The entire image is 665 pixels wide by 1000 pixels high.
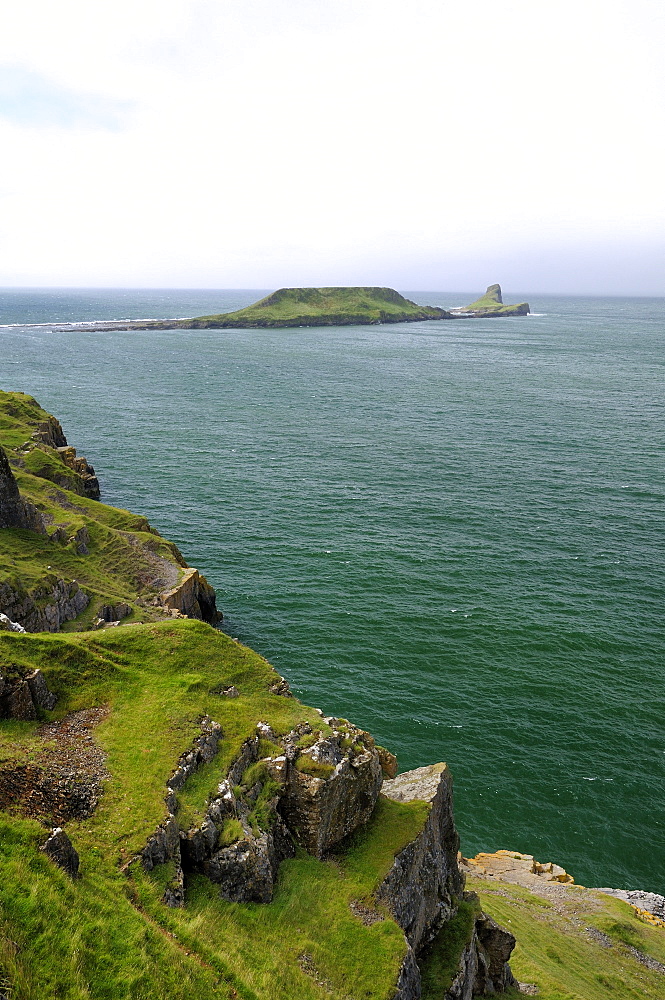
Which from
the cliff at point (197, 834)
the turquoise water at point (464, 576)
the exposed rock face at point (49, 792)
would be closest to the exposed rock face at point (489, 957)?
the cliff at point (197, 834)

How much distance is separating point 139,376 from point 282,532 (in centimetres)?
11848

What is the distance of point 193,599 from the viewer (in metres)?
53.6

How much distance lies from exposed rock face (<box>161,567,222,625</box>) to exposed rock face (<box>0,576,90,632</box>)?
23.7 feet

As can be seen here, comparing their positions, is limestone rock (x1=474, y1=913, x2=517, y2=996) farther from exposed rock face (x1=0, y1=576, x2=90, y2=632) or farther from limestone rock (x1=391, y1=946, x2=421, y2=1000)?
exposed rock face (x1=0, y1=576, x2=90, y2=632)

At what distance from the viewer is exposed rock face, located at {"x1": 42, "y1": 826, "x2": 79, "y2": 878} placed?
58.6 feet

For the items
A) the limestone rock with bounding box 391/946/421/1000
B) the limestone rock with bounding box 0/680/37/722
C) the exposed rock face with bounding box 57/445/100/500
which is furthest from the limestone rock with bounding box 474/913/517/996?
the exposed rock face with bounding box 57/445/100/500

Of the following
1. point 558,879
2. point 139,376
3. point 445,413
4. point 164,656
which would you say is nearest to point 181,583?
point 164,656

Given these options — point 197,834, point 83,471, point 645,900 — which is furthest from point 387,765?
point 83,471

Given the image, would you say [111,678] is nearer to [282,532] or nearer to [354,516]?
[282,532]

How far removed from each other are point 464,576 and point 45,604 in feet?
132

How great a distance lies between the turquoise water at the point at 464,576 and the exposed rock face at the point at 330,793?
57.3 feet

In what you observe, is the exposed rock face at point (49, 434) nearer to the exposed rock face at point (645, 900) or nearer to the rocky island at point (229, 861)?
the rocky island at point (229, 861)

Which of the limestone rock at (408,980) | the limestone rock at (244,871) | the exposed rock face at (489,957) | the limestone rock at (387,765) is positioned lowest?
the exposed rock face at (489,957)

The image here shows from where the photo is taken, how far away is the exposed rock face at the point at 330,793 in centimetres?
2472
